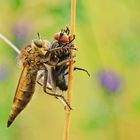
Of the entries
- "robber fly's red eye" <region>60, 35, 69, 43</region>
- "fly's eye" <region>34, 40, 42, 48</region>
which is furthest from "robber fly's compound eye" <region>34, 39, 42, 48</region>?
"robber fly's red eye" <region>60, 35, 69, 43</region>

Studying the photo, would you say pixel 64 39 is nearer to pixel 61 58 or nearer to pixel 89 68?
pixel 61 58

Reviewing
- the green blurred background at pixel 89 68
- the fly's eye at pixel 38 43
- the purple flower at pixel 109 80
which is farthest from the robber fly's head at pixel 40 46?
the purple flower at pixel 109 80

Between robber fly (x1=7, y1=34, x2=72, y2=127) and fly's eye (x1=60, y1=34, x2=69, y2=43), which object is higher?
fly's eye (x1=60, y1=34, x2=69, y2=43)

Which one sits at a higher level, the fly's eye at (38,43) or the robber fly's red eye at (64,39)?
the fly's eye at (38,43)

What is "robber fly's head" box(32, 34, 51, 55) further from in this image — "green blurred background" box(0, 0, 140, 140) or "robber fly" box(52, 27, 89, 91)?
"green blurred background" box(0, 0, 140, 140)

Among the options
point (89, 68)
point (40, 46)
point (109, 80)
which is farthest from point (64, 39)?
point (89, 68)

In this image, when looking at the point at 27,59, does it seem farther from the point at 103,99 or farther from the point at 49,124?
the point at 49,124

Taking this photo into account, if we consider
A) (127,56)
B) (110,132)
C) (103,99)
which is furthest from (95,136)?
(127,56)

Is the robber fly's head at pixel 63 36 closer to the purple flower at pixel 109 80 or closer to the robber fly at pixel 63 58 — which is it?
the robber fly at pixel 63 58
